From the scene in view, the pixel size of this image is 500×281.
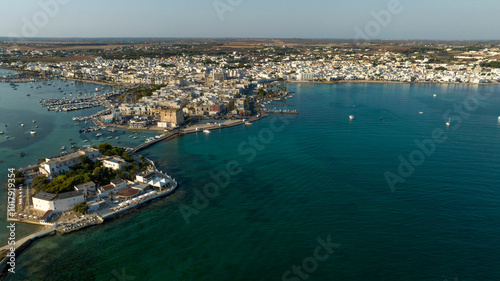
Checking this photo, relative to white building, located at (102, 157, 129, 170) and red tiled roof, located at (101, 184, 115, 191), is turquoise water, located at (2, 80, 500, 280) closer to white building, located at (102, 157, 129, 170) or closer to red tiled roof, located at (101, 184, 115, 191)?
red tiled roof, located at (101, 184, 115, 191)

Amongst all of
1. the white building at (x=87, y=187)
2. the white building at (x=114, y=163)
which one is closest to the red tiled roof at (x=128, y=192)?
the white building at (x=87, y=187)

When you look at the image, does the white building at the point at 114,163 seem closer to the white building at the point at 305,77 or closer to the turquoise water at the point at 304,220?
the turquoise water at the point at 304,220

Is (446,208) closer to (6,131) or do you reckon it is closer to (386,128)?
(386,128)

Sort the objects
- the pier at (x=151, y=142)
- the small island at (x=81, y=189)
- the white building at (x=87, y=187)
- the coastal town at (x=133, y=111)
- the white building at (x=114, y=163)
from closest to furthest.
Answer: the small island at (x=81, y=189) → the coastal town at (x=133, y=111) → the white building at (x=87, y=187) → the white building at (x=114, y=163) → the pier at (x=151, y=142)


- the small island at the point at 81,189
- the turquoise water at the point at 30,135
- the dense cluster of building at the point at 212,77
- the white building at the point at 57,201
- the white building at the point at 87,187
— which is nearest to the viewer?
the small island at the point at 81,189

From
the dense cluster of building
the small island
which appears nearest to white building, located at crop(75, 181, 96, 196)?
the small island

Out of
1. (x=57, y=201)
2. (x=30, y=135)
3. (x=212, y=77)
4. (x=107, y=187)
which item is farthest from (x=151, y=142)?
(x=212, y=77)
